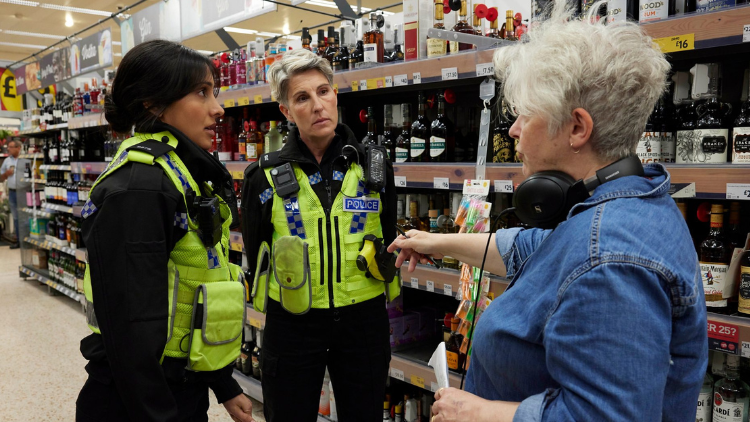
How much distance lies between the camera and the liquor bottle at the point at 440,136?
262 cm

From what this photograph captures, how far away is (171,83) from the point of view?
149 cm

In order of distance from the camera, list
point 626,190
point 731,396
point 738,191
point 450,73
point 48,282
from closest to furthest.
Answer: point 626,190 < point 738,191 < point 731,396 < point 450,73 < point 48,282

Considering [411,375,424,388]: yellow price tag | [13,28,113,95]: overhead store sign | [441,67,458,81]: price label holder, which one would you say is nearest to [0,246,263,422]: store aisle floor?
[411,375,424,388]: yellow price tag

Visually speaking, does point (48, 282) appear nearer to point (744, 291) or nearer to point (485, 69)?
point (485, 69)

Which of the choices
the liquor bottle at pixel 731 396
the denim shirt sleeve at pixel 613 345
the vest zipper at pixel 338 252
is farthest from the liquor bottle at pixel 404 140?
the denim shirt sleeve at pixel 613 345

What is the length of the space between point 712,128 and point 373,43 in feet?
5.26

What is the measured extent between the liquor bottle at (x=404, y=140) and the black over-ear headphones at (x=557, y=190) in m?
1.68

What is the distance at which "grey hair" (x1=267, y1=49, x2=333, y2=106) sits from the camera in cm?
210

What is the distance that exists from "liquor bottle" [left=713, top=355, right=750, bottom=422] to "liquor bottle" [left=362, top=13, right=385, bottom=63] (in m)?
2.02

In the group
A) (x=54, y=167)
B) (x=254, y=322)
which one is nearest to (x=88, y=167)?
(x=54, y=167)

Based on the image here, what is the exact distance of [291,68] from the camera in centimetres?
210

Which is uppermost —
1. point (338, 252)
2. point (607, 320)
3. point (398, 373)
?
point (607, 320)

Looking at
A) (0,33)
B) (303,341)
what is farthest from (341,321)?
(0,33)

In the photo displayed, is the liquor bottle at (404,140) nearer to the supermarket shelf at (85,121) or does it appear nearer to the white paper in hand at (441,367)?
the white paper in hand at (441,367)
